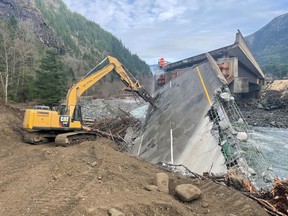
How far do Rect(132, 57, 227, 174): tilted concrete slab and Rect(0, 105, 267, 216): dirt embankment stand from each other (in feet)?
8.10

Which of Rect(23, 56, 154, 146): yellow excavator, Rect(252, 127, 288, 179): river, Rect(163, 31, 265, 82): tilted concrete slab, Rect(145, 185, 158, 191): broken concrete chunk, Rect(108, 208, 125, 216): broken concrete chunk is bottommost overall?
Rect(252, 127, 288, 179): river

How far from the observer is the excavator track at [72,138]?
466 inches

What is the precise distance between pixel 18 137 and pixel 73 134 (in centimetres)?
334

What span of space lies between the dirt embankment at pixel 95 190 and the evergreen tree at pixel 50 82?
22686 millimetres

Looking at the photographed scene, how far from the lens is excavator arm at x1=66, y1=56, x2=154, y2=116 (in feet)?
46.6

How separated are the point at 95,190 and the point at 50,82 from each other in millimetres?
27765

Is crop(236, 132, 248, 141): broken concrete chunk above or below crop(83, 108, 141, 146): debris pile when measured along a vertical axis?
above

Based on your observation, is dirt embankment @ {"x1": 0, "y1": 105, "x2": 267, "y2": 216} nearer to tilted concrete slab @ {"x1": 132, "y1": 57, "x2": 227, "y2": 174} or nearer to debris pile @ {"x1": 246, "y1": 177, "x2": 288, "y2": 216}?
debris pile @ {"x1": 246, "y1": 177, "x2": 288, "y2": 216}

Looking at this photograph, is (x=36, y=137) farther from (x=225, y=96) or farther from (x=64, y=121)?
(x=225, y=96)

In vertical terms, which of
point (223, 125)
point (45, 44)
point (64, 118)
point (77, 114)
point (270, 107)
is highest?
point (45, 44)

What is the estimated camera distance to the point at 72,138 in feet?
41.2

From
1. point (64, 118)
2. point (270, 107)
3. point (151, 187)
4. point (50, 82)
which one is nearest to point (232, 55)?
point (64, 118)

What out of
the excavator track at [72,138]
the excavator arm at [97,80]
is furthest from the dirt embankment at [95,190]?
the excavator arm at [97,80]

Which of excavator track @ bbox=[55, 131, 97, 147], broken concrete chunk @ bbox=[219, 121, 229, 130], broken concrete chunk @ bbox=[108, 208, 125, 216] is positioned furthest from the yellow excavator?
broken concrete chunk @ bbox=[108, 208, 125, 216]
